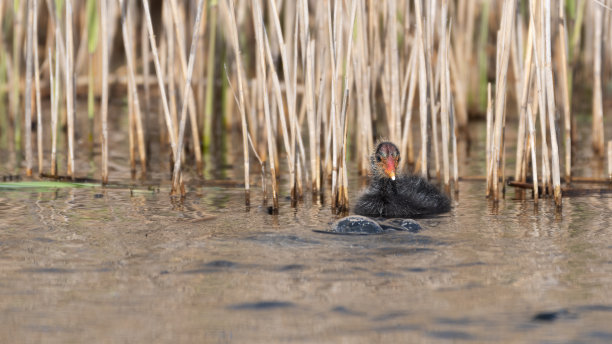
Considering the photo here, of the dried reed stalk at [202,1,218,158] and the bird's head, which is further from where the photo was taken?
the dried reed stalk at [202,1,218,158]

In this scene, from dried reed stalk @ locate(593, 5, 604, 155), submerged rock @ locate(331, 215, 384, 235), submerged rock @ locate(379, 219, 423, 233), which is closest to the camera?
submerged rock @ locate(331, 215, 384, 235)

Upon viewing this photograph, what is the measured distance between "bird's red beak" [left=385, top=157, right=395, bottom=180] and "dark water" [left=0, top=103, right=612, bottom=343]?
21.7 inches

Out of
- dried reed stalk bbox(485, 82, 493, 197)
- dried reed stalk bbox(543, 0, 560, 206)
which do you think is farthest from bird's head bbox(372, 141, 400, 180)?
dried reed stalk bbox(543, 0, 560, 206)

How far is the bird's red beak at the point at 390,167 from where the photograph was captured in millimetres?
6451

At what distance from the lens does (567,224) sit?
5809mm

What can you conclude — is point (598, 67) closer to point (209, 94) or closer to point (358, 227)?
point (358, 227)

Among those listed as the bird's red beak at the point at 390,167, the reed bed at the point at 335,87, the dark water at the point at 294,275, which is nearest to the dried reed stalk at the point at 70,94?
the reed bed at the point at 335,87

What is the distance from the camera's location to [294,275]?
178 inches

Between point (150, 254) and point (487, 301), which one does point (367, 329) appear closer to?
point (487, 301)

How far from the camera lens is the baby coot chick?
21.1 feet

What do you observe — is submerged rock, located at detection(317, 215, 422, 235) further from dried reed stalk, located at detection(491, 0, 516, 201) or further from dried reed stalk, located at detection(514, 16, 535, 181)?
dried reed stalk, located at detection(514, 16, 535, 181)

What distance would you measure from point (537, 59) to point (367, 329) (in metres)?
3.11

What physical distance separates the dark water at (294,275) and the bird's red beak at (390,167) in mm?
552

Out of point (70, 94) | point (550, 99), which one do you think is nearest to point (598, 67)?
point (550, 99)
